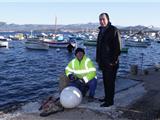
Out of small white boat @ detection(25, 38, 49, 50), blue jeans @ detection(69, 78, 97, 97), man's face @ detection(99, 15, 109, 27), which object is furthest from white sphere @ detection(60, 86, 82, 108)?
small white boat @ detection(25, 38, 49, 50)

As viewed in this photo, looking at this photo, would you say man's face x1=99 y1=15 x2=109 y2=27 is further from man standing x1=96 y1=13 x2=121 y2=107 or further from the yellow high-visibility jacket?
the yellow high-visibility jacket

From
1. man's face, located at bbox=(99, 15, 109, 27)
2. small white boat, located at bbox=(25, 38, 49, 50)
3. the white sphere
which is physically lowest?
small white boat, located at bbox=(25, 38, 49, 50)

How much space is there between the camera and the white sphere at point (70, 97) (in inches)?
451

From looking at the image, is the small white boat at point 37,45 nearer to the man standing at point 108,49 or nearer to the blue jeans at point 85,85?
the blue jeans at point 85,85

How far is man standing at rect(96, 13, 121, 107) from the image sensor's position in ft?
36.7

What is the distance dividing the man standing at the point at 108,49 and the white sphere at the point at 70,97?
80cm

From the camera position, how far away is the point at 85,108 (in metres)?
11.7

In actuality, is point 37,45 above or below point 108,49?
below

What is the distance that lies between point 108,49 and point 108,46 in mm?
80

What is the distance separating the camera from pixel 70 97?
1147cm

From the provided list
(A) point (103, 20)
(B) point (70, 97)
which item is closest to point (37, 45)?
(B) point (70, 97)

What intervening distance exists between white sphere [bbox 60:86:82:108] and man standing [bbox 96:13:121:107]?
799mm

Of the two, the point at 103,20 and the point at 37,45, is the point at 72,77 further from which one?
the point at 37,45

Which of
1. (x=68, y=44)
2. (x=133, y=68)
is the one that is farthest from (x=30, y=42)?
(x=133, y=68)
